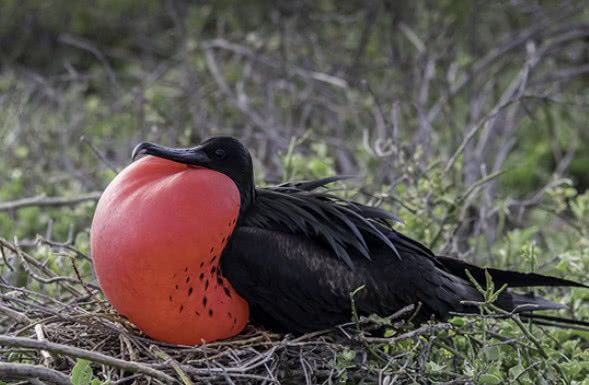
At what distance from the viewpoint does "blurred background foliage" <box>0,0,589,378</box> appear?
3.83m

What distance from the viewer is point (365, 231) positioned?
2951mm

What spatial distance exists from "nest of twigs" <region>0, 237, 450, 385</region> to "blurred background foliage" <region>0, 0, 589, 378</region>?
60 cm

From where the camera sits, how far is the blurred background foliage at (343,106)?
3.83 meters

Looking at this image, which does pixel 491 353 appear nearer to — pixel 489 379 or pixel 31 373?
pixel 489 379

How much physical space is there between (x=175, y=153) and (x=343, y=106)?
2.80 metres

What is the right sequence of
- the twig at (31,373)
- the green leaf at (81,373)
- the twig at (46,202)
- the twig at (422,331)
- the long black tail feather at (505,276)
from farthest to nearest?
the twig at (46,202), the long black tail feather at (505,276), the twig at (422,331), the green leaf at (81,373), the twig at (31,373)

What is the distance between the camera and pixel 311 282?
281 cm

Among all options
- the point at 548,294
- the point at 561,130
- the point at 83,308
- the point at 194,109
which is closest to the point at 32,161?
the point at 194,109

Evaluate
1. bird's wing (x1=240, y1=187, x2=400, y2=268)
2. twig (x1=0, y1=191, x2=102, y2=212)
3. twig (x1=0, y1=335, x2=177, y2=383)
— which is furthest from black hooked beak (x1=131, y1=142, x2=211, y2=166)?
twig (x1=0, y1=191, x2=102, y2=212)

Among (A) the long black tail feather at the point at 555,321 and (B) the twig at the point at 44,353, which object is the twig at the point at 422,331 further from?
(B) the twig at the point at 44,353

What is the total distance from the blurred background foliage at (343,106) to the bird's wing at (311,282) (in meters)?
0.40

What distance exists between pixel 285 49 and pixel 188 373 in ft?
11.1

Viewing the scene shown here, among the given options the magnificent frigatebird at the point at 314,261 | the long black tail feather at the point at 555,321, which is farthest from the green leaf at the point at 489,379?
the long black tail feather at the point at 555,321

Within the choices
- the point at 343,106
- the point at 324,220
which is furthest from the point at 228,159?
the point at 343,106
